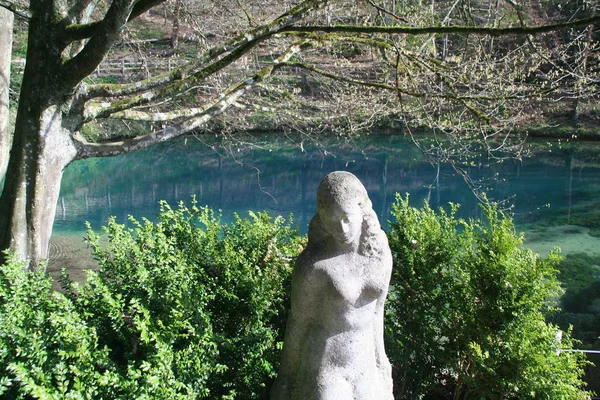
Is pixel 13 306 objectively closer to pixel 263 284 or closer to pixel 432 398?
pixel 263 284

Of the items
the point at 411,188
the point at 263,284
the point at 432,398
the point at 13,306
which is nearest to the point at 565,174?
the point at 411,188

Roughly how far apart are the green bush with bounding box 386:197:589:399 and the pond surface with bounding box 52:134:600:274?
32.4 ft

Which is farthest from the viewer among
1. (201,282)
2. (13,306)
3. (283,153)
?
(283,153)

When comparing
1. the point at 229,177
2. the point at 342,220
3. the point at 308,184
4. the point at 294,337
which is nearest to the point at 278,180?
the point at 308,184

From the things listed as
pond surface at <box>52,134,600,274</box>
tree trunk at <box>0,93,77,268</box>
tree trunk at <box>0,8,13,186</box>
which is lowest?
pond surface at <box>52,134,600,274</box>

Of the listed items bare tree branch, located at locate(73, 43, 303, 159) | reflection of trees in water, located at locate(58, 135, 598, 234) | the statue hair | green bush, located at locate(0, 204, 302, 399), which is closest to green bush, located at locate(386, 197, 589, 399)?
green bush, located at locate(0, 204, 302, 399)

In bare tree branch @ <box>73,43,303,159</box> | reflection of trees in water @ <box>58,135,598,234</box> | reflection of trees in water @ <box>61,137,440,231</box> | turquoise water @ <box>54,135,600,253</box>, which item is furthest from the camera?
reflection of trees in water @ <box>61,137,440,231</box>

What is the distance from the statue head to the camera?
306cm

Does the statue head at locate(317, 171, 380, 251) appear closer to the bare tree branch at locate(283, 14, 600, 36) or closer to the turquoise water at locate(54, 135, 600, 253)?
the bare tree branch at locate(283, 14, 600, 36)

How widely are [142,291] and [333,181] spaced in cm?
177

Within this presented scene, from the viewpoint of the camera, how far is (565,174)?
76.5 ft

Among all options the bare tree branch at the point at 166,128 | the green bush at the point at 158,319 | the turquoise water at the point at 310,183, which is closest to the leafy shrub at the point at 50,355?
the green bush at the point at 158,319

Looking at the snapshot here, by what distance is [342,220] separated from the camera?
3.07 meters

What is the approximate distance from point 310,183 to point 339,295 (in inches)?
743
